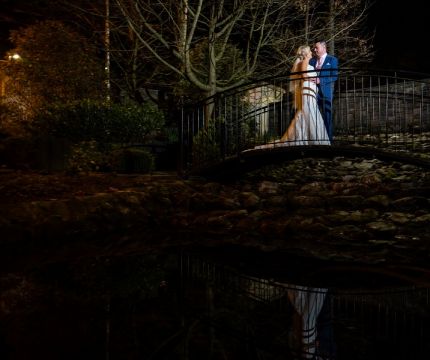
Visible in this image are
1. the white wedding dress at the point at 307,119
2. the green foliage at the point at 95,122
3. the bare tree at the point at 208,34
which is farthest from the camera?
the bare tree at the point at 208,34

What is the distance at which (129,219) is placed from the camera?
6895mm

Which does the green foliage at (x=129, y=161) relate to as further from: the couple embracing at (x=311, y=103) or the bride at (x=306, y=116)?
the couple embracing at (x=311, y=103)

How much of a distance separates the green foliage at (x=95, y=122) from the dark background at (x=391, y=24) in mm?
7732

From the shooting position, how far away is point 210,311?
10.5ft

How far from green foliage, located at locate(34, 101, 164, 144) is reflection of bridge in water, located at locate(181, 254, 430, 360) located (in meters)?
7.93

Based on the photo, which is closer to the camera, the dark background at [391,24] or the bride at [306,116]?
the bride at [306,116]

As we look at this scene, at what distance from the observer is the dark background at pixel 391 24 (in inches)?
673

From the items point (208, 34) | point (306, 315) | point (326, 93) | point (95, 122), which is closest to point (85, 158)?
point (95, 122)

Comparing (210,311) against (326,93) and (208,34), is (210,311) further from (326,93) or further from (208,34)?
(208,34)

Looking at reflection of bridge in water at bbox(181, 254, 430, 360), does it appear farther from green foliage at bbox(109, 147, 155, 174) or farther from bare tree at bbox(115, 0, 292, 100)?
bare tree at bbox(115, 0, 292, 100)

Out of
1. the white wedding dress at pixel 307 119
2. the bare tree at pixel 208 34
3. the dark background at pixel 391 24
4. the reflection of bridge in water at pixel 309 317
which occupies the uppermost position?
the dark background at pixel 391 24

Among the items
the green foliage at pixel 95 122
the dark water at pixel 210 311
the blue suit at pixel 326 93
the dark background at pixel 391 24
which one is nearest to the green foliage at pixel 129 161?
the green foliage at pixel 95 122

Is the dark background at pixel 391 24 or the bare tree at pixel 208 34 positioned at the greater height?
the dark background at pixel 391 24

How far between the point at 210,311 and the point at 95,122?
8945mm
